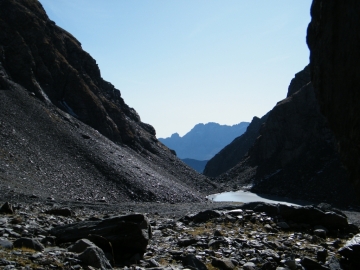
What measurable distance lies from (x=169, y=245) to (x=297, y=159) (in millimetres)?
131373

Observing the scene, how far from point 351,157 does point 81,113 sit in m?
86.6

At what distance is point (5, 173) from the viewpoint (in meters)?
47.6

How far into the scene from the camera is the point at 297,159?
455ft

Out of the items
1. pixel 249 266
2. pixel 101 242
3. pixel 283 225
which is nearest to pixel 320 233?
pixel 283 225

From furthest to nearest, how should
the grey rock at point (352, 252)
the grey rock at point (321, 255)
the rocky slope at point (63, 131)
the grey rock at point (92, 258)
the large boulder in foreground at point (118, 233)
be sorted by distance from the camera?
the rocky slope at point (63, 131)
the grey rock at point (321, 255)
the grey rock at point (352, 252)
the large boulder in foreground at point (118, 233)
the grey rock at point (92, 258)

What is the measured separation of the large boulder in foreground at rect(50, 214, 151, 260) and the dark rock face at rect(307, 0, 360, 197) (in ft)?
45.4

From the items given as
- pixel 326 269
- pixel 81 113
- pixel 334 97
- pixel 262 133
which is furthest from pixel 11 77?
pixel 262 133

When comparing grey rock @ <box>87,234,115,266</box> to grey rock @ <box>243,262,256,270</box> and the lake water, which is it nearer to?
grey rock @ <box>243,262,256,270</box>

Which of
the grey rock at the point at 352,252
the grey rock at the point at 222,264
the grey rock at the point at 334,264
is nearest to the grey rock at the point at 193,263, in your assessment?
the grey rock at the point at 222,264

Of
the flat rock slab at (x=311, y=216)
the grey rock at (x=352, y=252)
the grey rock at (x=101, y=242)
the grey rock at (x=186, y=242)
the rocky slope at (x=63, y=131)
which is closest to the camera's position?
the grey rock at (x=101, y=242)

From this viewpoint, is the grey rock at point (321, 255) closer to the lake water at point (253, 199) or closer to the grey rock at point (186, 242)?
the grey rock at point (186, 242)

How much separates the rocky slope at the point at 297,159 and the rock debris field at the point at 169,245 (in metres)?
80.2

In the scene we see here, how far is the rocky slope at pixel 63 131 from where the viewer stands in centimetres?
5641

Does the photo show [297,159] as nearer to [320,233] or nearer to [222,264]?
[320,233]
